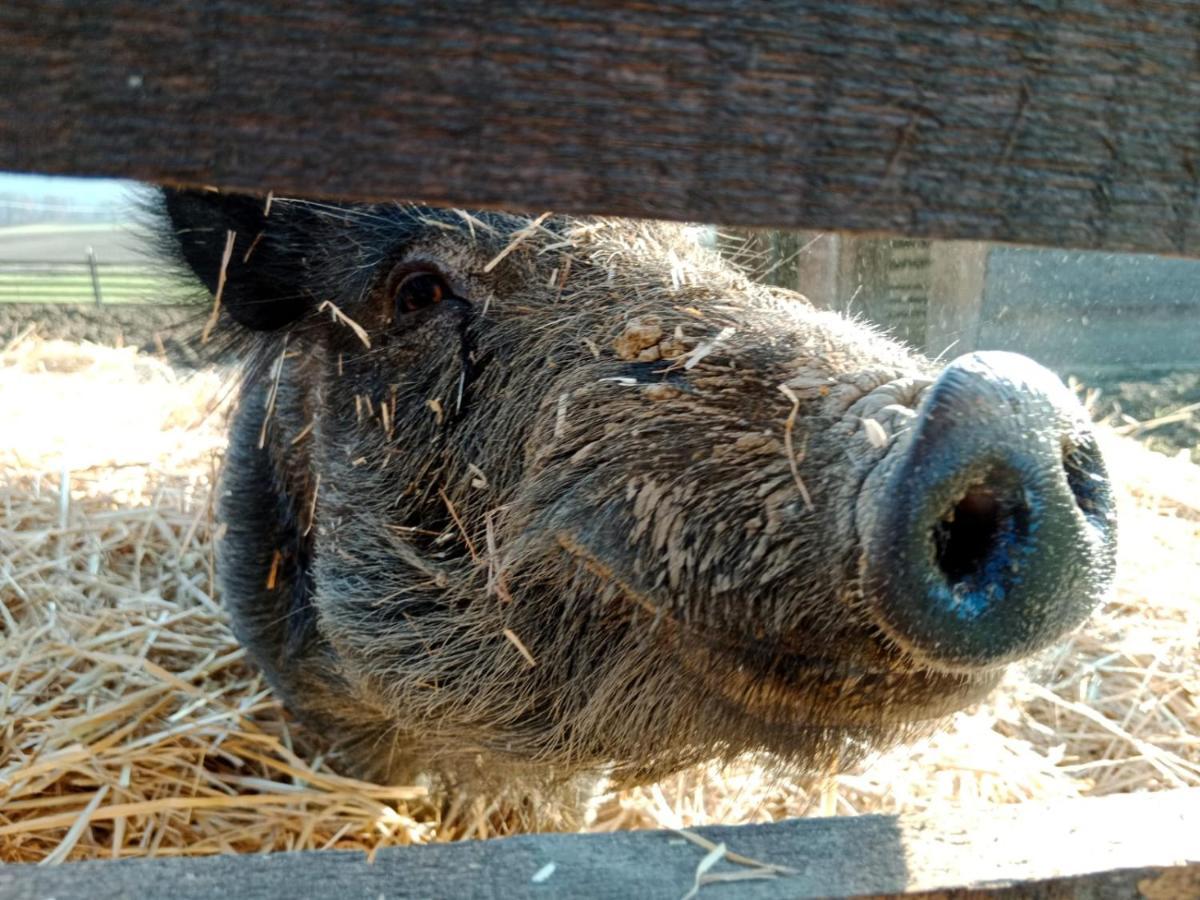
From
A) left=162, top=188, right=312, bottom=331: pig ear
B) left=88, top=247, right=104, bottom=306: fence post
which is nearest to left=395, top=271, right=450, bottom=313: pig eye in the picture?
left=162, top=188, right=312, bottom=331: pig ear

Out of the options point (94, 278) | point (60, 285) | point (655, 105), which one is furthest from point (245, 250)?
point (60, 285)

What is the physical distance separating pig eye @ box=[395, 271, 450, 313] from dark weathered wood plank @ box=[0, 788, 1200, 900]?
136cm

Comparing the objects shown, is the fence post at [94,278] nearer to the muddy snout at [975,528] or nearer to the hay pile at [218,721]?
the hay pile at [218,721]

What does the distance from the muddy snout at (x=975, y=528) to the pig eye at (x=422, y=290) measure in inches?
52.7

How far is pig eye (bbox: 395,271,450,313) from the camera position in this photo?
92.7 inches

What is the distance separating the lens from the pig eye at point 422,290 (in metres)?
2.35

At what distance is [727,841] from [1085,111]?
1051mm

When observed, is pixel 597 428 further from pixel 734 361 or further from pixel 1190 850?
pixel 1190 850

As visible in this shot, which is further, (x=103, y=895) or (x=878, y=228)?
(x=103, y=895)

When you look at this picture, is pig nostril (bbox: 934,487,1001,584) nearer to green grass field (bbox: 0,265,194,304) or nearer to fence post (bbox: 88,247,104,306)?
green grass field (bbox: 0,265,194,304)

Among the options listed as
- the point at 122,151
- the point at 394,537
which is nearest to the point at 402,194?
the point at 122,151

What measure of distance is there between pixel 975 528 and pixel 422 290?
4.88ft

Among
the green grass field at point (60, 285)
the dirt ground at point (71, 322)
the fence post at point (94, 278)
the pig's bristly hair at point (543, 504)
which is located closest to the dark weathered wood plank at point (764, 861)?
the pig's bristly hair at point (543, 504)

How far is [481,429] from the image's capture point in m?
2.17
